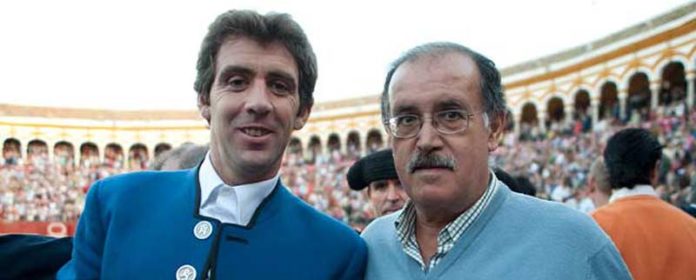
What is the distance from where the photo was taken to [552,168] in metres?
22.8

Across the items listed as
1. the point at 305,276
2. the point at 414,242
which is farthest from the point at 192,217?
the point at 414,242

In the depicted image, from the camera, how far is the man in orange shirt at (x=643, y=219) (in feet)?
11.0

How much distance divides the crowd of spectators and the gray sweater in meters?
11.3

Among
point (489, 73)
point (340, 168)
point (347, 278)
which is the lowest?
point (340, 168)

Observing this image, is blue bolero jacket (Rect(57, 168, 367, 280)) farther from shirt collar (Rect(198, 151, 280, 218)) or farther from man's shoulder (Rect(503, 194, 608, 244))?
man's shoulder (Rect(503, 194, 608, 244))

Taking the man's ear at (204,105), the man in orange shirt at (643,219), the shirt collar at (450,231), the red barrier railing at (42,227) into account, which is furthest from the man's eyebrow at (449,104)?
the red barrier railing at (42,227)

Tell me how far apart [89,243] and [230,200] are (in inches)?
18.1

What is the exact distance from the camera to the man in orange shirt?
3344 millimetres

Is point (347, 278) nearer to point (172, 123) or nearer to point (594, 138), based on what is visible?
point (594, 138)

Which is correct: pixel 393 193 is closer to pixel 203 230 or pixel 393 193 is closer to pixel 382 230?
pixel 382 230

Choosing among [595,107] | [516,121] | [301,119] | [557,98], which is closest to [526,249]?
[301,119]

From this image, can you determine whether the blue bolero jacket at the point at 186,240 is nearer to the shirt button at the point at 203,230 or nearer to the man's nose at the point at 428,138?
the shirt button at the point at 203,230

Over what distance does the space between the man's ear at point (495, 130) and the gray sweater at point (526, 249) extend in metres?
0.17

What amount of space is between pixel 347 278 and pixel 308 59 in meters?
0.76
